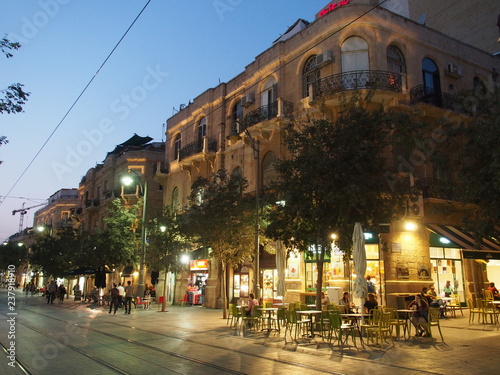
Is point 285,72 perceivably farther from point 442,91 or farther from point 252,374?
point 252,374

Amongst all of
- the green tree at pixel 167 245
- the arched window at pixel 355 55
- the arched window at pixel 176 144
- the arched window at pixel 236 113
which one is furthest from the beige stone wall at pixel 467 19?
the green tree at pixel 167 245

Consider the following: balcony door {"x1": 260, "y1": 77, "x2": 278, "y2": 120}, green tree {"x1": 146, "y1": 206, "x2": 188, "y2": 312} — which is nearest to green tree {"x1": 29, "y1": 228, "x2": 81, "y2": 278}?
green tree {"x1": 146, "y1": 206, "x2": 188, "y2": 312}

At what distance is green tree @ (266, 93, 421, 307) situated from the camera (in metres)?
13.8

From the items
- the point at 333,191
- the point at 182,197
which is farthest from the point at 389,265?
the point at 182,197

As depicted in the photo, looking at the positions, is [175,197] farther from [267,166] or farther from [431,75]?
[431,75]

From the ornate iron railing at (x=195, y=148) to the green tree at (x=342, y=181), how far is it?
14713mm

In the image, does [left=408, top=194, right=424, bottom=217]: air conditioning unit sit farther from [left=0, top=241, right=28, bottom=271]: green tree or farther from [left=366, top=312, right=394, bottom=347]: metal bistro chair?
[left=0, top=241, right=28, bottom=271]: green tree

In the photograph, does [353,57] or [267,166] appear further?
[267,166]

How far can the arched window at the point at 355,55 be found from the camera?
2075 cm

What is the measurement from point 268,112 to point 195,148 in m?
8.17

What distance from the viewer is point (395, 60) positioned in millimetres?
21328

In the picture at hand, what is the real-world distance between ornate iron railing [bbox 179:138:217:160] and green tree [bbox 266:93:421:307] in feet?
48.3

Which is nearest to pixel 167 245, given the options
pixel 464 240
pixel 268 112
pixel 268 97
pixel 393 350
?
pixel 268 112

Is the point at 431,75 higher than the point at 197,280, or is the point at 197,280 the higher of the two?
the point at 431,75
